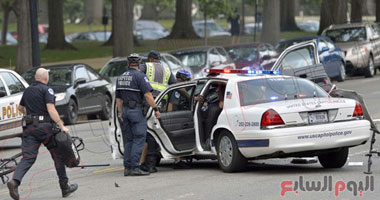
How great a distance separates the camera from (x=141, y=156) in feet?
39.5

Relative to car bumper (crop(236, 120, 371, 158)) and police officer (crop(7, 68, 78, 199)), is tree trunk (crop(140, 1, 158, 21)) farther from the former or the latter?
police officer (crop(7, 68, 78, 199))

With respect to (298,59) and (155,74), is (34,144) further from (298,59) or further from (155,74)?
(298,59)

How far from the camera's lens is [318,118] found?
10.7 metres

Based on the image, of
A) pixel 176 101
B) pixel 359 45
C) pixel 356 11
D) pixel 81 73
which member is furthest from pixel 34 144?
pixel 356 11

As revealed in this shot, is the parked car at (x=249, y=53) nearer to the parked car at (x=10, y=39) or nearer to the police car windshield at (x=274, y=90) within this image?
the police car windshield at (x=274, y=90)

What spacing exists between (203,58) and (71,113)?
7316mm

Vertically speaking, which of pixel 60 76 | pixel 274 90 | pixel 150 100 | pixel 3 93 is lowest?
pixel 60 76

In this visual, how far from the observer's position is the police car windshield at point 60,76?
21.6m

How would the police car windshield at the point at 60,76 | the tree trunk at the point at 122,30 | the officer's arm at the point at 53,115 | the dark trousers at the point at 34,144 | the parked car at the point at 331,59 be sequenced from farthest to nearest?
1. the tree trunk at the point at 122,30
2. the parked car at the point at 331,59
3. the police car windshield at the point at 60,76
4. the dark trousers at the point at 34,144
5. the officer's arm at the point at 53,115

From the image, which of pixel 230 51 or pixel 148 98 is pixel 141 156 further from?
pixel 230 51

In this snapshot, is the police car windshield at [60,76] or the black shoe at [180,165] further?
the police car windshield at [60,76]

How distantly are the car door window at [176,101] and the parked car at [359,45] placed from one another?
17450 millimetres

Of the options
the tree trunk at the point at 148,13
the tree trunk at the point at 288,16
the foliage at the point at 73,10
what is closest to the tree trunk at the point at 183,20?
the tree trunk at the point at 288,16

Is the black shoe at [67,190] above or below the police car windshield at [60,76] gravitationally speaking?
below
